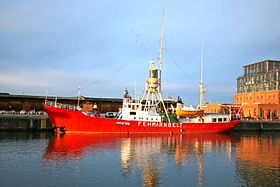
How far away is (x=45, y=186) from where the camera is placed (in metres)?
15.6

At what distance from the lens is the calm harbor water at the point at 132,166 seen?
17156 millimetres

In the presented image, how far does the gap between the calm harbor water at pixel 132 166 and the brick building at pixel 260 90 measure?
158 ft

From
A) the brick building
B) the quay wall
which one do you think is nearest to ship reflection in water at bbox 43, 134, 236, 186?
the quay wall

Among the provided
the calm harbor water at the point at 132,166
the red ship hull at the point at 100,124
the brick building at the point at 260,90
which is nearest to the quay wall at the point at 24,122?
the red ship hull at the point at 100,124

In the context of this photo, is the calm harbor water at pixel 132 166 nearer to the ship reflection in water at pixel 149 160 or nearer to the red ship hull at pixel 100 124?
the ship reflection in water at pixel 149 160

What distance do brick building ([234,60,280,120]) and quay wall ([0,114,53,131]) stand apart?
46980mm

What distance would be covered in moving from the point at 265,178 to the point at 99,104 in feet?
154

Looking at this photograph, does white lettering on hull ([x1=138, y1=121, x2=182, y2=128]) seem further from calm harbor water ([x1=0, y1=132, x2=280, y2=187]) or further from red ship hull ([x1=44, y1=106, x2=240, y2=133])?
calm harbor water ([x1=0, y1=132, x2=280, y2=187])

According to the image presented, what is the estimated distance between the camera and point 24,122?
4491cm

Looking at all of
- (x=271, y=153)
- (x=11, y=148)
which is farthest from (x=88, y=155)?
(x=271, y=153)

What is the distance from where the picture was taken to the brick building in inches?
2901

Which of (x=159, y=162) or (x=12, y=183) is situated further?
(x=159, y=162)

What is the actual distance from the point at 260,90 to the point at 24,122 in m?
63.3

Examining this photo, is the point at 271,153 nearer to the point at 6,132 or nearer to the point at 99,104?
the point at 6,132
